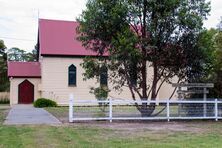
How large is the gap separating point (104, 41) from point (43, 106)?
582 inches

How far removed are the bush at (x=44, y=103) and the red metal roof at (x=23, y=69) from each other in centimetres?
591

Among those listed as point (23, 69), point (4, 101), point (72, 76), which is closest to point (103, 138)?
point (72, 76)

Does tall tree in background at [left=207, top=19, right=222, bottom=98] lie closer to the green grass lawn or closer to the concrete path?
the green grass lawn

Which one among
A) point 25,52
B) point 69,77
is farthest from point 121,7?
point 25,52

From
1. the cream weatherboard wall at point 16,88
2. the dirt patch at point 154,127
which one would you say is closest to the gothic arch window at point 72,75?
the cream weatherboard wall at point 16,88

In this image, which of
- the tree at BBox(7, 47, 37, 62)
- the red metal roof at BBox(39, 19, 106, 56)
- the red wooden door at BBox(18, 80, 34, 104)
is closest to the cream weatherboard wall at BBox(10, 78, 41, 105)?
the red wooden door at BBox(18, 80, 34, 104)

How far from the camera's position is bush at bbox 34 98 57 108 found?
3622 cm

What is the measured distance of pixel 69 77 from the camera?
1610 inches

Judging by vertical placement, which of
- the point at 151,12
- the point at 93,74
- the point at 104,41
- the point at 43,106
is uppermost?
the point at 151,12

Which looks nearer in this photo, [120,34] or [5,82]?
[120,34]

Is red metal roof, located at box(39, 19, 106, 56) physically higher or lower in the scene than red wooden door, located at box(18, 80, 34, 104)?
higher

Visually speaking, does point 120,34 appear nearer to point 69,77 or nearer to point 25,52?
point 69,77

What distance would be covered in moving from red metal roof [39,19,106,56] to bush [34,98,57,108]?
4.74 m

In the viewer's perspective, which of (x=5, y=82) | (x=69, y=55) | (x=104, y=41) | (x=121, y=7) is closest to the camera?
(x=121, y=7)
